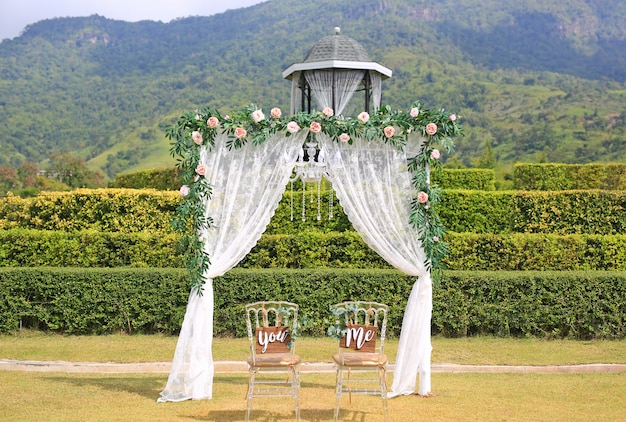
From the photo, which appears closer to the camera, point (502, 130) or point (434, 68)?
point (502, 130)

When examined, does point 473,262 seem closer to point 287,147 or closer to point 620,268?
point 620,268

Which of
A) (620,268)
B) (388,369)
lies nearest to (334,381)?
(388,369)

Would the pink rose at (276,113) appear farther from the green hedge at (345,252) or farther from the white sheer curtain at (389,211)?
the green hedge at (345,252)

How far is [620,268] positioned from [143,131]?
39725mm

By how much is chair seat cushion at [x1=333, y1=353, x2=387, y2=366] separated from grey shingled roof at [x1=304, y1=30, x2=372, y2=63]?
873cm

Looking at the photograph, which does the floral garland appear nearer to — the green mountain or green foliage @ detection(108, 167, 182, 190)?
green foliage @ detection(108, 167, 182, 190)

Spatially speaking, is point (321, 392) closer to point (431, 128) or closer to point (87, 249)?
point (431, 128)

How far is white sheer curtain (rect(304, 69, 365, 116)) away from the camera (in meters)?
14.1

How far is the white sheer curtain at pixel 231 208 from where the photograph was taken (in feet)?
23.5

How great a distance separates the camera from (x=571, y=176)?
17.2 meters

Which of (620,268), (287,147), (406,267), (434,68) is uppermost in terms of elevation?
(434,68)

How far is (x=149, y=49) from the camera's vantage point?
72250 mm

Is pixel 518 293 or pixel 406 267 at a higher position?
pixel 406 267

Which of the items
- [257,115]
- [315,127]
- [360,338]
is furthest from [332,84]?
[360,338]
